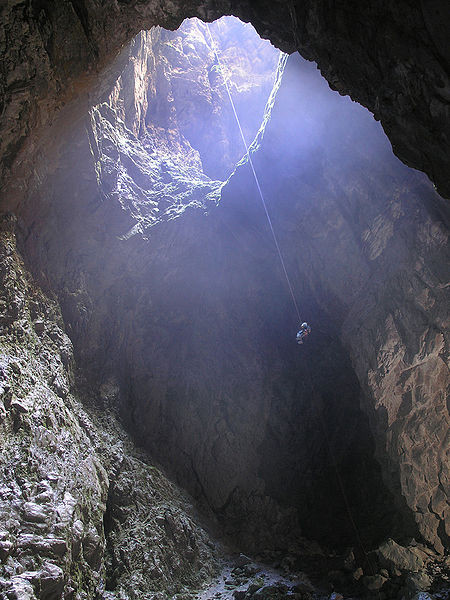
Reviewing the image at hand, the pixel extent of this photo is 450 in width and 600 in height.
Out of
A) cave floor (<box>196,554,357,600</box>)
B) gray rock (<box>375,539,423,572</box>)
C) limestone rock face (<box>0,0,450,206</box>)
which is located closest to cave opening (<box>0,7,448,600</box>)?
gray rock (<box>375,539,423,572</box>)

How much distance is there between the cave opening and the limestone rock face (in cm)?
114

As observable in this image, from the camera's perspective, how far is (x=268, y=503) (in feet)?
37.2

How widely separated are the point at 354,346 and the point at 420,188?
14.3ft

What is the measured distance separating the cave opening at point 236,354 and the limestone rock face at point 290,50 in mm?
1135

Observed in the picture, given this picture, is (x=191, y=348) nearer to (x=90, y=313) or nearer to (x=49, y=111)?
(x=90, y=313)

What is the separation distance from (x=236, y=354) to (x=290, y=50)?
8786mm

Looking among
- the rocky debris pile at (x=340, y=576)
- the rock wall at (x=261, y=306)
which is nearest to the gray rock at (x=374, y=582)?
the rocky debris pile at (x=340, y=576)

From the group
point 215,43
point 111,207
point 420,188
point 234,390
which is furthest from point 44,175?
point 215,43

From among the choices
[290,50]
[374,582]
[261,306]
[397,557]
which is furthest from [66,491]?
[290,50]

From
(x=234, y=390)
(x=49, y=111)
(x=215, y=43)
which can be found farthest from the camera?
(x=215, y=43)

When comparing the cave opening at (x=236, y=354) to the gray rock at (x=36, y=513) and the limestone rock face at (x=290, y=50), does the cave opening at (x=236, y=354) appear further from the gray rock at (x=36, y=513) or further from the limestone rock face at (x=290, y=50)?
the limestone rock face at (x=290, y=50)

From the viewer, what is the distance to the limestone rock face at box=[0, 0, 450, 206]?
4.70 m

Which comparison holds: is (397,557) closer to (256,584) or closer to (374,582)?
(374,582)

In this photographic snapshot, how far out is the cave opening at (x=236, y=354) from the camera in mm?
8414
